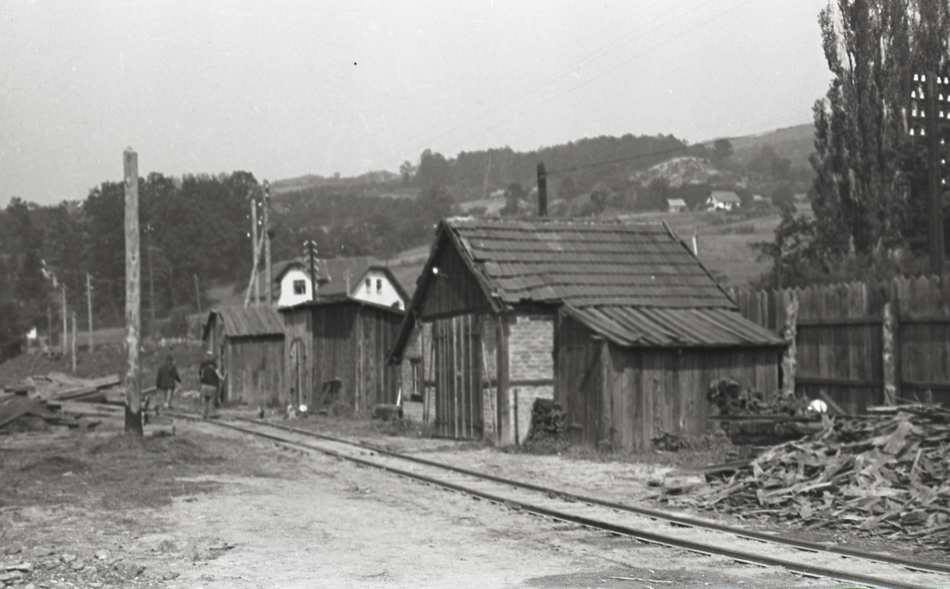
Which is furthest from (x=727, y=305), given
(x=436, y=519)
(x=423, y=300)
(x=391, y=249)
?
(x=391, y=249)

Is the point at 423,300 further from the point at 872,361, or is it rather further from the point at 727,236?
the point at 727,236

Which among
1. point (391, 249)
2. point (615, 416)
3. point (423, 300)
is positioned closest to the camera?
point (615, 416)

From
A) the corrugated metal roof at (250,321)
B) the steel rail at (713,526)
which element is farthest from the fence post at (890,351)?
the corrugated metal roof at (250,321)

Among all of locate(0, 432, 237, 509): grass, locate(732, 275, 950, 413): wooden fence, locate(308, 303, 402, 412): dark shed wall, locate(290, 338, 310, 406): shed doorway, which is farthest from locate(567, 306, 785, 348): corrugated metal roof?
locate(290, 338, 310, 406): shed doorway

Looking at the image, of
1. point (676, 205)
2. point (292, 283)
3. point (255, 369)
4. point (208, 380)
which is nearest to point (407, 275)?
point (292, 283)

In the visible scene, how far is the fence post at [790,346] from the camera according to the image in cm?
2145

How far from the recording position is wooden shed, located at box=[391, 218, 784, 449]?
20750 millimetres

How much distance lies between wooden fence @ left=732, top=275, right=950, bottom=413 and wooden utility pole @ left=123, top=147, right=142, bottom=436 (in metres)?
13.3

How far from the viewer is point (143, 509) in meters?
14.4

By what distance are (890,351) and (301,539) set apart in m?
11.0

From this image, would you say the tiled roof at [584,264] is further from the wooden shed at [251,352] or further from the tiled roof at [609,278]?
the wooden shed at [251,352]

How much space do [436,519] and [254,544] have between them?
8.14 ft

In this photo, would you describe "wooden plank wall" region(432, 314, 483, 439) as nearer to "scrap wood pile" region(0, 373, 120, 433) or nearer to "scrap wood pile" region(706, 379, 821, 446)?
"scrap wood pile" region(706, 379, 821, 446)

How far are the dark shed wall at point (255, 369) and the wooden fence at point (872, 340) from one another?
76.4ft
